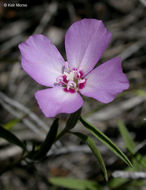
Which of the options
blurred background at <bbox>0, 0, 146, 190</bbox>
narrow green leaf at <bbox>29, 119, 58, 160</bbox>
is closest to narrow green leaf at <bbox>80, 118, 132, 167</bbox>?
narrow green leaf at <bbox>29, 119, 58, 160</bbox>

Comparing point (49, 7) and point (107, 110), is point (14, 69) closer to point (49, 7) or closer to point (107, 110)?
point (49, 7)

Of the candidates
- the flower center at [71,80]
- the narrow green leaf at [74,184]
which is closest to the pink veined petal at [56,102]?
the flower center at [71,80]

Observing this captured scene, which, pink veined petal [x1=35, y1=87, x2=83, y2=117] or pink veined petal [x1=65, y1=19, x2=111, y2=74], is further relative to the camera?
pink veined petal [x1=65, y1=19, x2=111, y2=74]

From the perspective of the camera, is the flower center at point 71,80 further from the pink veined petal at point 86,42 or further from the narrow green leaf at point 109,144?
the narrow green leaf at point 109,144

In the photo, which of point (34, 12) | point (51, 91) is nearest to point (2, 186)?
point (51, 91)

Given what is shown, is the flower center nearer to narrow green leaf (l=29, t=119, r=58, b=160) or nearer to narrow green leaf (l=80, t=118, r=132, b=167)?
narrow green leaf (l=29, t=119, r=58, b=160)

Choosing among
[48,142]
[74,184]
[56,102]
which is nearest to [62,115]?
[74,184]

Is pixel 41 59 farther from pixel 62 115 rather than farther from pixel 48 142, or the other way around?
pixel 62 115

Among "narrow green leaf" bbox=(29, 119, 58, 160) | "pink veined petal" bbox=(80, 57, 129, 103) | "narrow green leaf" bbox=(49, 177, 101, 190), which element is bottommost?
"narrow green leaf" bbox=(49, 177, 101, 190)
